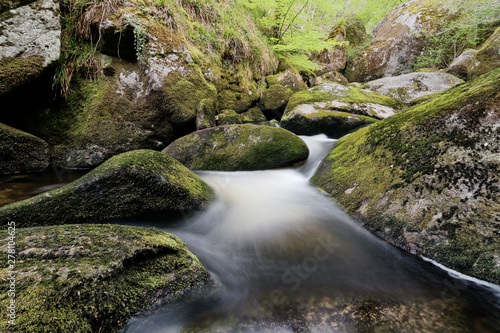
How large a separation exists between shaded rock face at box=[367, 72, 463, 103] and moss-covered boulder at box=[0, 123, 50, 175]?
1136 cm

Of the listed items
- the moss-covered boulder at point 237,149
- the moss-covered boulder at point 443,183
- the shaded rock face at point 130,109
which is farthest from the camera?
the shaded rock face at point 130,109

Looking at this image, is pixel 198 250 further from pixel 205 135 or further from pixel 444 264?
pixel 205 135

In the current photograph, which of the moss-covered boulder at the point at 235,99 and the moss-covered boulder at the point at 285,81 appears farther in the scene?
the moss-covered boulder at the point at 285,81

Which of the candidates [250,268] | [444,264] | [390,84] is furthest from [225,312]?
[390,84]

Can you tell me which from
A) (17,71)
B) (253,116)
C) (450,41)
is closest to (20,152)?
(17,71)

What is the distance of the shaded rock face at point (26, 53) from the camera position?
11.5 ft

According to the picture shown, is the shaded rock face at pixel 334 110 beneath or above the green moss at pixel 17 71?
above

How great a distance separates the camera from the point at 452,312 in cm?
137

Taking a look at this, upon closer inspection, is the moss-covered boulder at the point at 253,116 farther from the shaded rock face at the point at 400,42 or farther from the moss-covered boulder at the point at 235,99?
the shaded rock face at the point at 400,42

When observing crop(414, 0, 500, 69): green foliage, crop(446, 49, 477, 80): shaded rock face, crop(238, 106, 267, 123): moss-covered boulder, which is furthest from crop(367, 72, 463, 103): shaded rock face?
crop(238, 106, 267, 123): moss-covered boulder

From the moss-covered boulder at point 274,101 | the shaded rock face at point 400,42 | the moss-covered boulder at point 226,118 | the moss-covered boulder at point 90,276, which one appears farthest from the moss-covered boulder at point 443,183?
the shaded rock face at point 400,42

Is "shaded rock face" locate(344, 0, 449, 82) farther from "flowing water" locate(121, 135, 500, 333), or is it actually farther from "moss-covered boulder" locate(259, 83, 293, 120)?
"flowing water" locate(121, 135, 500, 333)

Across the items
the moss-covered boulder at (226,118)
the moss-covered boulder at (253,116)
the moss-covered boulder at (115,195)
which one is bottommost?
the moss-covered boulder at (115,195)

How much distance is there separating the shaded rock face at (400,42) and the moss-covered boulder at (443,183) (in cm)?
1291
